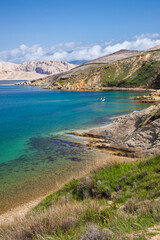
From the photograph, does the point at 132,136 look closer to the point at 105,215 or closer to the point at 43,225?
the point at 105,215

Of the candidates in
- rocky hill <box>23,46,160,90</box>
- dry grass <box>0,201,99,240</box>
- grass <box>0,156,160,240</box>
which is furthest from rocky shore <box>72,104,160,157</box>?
rocky hill <box>23,46,160,90</box>

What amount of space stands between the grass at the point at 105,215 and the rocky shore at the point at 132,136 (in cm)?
762

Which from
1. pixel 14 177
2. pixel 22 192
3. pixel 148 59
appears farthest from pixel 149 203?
pixel 148 59

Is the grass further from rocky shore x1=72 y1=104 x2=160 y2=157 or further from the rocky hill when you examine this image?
the rocky hill

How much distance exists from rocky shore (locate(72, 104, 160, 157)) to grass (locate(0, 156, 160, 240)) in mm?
7623

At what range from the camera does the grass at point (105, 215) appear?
459 centimetres

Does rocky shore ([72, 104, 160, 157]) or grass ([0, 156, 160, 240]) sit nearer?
grass ([0, 156, 160, 240])

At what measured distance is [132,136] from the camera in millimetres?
20203

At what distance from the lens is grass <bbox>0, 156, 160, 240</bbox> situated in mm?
4594

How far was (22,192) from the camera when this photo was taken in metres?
13.3

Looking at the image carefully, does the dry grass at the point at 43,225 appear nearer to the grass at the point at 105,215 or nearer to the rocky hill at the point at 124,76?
the grass at the point at 105,215

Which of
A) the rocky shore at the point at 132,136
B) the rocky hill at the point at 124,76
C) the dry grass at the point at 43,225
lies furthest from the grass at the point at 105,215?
the rocky hill at the point at 124,76

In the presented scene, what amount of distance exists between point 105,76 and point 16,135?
308ft

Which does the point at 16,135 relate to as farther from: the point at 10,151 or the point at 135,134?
the point at 135,134
